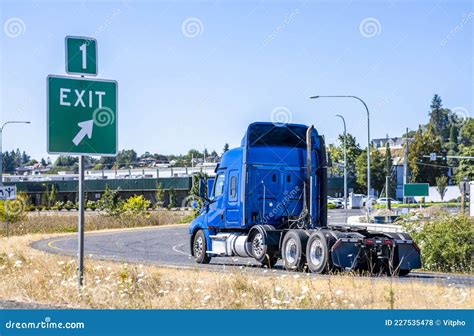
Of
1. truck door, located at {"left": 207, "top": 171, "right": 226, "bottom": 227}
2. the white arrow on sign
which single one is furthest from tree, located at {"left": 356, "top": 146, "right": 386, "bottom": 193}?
the white arrow on sign

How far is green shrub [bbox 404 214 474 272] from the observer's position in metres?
23.0

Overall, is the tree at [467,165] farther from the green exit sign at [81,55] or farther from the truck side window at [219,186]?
the green exit sign at [81,55]

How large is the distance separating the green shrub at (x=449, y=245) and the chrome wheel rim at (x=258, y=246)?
503cm

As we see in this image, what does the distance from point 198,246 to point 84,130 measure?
1315 centimetres

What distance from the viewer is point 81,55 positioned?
12.9 meters

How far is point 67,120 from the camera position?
42.2 feet

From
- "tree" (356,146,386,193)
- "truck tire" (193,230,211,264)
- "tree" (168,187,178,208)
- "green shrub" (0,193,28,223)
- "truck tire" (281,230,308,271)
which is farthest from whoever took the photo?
"tree" (356,146,386,193)

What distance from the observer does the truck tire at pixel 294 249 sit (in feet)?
67.5

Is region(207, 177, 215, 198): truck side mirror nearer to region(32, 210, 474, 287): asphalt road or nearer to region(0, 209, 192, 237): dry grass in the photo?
region(32, 210, 474, 287): asphalt road

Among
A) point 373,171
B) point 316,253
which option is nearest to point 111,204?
point 316,253

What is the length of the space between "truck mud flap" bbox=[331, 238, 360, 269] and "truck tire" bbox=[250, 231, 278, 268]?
2.78 metres

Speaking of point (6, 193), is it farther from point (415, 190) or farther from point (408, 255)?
point (408, 255)

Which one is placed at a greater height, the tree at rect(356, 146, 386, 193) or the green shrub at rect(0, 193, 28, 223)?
the tree at rect(356, 146, 386, 193)
